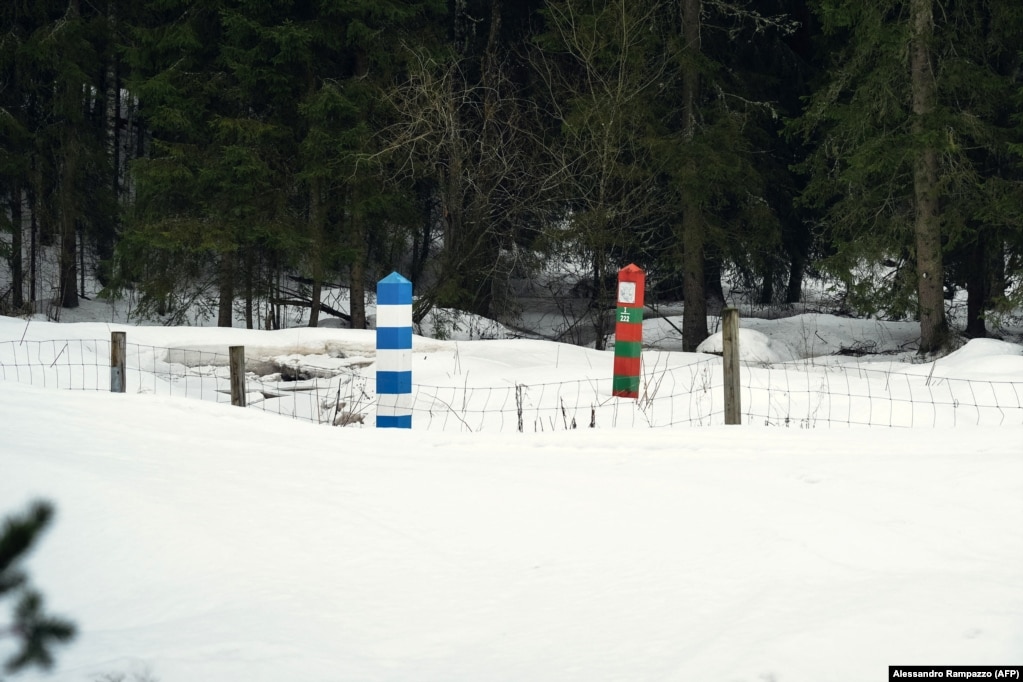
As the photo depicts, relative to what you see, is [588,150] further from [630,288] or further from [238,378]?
[238,378]

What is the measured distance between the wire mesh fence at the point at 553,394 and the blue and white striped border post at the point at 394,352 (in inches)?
34.3

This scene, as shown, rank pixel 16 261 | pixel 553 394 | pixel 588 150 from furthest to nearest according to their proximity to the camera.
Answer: pixel 16 261 → pixel 588 150 → pixel 553 394

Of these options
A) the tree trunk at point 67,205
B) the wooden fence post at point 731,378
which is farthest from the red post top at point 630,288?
the tree trunk at point 67,205

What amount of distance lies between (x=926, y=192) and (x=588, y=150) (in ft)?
16.8

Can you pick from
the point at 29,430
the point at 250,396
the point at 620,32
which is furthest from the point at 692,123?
the point at 29,430

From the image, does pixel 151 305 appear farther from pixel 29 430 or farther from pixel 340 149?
pixel 29 430

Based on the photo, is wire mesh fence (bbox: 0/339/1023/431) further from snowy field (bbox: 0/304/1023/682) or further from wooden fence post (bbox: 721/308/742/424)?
snowy field (bbox: 0/304/1023/682)

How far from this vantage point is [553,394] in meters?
9.54

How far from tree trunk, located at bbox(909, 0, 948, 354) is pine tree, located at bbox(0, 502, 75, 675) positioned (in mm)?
14599

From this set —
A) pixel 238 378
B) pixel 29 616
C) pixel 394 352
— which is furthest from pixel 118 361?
pixel 29 616

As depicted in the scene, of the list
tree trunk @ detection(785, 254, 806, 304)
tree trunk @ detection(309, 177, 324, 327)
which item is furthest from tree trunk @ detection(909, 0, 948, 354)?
tree trunk @ detection(309, 177, 324, 327)

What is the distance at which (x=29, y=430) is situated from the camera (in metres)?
5.71

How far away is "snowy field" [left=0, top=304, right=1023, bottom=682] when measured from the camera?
3.10m

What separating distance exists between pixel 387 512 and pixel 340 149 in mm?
13090
